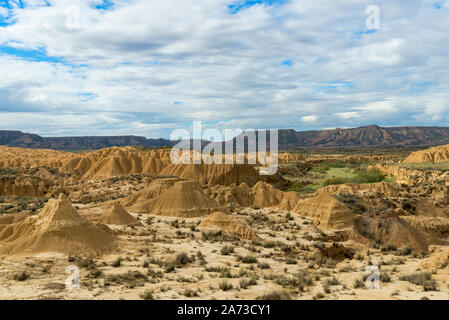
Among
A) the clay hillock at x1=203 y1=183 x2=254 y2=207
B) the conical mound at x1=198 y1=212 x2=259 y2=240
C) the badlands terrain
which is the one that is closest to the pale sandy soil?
the badlands terrain

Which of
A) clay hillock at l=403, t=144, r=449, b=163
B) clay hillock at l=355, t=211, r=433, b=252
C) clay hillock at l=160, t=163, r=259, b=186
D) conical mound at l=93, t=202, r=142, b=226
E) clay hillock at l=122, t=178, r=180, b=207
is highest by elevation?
clay hillock at l=403, t=144, r=449, b=163

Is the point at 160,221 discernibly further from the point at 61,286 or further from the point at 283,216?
the point at 61,286

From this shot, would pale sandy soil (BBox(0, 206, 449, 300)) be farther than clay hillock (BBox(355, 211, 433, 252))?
No

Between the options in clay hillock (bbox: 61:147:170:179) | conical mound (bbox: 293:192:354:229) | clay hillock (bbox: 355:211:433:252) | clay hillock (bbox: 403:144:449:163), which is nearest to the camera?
clay hillock (bbox: 355:211:433:252)

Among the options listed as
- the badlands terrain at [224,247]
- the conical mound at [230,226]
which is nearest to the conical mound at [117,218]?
the badlands terrain at [224,247]

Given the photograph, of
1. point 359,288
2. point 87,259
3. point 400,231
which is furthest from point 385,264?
point 87,259

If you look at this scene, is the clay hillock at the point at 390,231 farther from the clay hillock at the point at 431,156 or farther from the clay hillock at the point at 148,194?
the clay hillock at the point at 431,156

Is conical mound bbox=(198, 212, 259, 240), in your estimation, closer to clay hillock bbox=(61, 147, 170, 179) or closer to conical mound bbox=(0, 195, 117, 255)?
conical mound bbox=(0, 195, 117, 255)

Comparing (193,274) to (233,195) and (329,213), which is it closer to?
(329,213)
